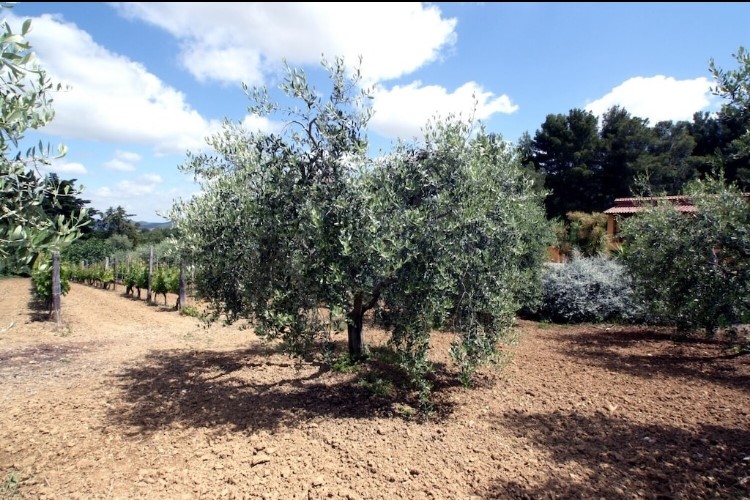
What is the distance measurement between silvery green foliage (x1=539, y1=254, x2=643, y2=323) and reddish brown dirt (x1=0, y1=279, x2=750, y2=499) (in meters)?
4.34

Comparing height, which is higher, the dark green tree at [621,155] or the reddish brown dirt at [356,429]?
the dark green tree at [621,155]

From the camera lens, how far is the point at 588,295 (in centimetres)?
1290

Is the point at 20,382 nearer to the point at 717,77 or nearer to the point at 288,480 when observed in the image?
the point at 288,480

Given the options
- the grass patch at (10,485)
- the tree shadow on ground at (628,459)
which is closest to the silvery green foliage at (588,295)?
the tree shadow on ground at (628,459)

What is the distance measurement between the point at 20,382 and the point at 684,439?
9.02 metres

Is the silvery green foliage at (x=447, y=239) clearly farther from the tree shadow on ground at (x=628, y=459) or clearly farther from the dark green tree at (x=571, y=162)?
the dark green tree at (x=571, y=162)

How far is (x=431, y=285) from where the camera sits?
4.54m

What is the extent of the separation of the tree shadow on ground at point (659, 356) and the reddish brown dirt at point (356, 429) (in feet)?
0.23

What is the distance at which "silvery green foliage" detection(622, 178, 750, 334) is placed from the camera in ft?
22.7

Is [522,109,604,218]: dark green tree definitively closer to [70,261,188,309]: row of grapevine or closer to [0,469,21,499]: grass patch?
[70,261,188,309]: row of grapevine

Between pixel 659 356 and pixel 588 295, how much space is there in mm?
4472

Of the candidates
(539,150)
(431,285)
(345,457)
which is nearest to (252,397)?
(345,457)

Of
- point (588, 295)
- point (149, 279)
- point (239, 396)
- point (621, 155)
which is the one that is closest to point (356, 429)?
point (239, 396)

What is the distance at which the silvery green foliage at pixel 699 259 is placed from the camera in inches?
273
